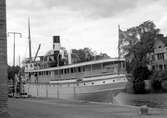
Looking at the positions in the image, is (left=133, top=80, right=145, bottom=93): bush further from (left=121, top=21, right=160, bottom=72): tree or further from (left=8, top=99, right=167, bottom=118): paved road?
(left=8, top=99, right=167, bottom=118): paved road

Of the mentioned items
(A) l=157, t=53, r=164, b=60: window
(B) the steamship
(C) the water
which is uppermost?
(A) l=157, t=53, r=164, b=60: window

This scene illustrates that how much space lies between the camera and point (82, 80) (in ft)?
111

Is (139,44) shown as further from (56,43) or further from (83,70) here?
(83,70)

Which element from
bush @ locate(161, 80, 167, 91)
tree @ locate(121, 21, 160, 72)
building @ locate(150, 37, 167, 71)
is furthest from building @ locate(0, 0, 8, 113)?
building @ locate(150, 37, 167, 71)

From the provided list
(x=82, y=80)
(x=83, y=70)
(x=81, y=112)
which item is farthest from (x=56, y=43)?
(x=81, y=112)

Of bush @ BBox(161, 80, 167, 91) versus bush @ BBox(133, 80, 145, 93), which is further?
bush @ BBox(133, 80, 145, 93)

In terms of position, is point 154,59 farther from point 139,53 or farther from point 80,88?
point 80,88

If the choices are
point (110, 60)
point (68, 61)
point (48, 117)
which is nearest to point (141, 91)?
point (68, 61)

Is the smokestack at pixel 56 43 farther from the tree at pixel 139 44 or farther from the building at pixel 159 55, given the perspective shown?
the building at pixel 159 55

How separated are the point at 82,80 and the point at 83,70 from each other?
7.07 ft

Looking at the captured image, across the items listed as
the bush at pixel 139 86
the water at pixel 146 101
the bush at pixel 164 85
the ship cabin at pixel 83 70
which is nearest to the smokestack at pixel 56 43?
the ship cabin at pixel 83 70

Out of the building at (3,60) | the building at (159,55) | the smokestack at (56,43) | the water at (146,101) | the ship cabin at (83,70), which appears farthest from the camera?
the building at (159,55)

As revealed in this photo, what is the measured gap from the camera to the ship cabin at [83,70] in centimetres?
3344

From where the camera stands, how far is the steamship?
32.7 metres
